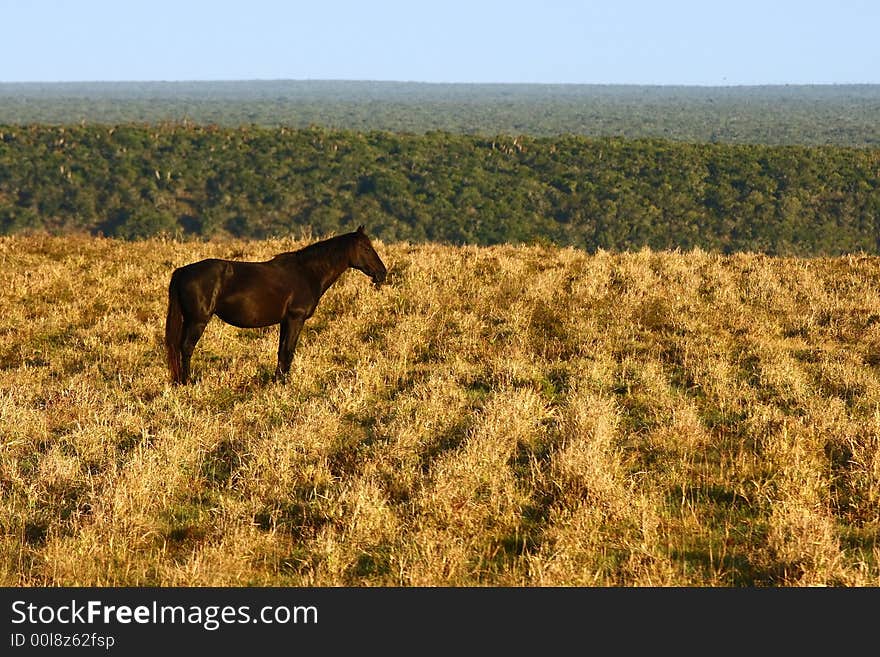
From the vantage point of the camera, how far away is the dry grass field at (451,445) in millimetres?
4906

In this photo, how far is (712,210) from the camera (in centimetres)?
7456

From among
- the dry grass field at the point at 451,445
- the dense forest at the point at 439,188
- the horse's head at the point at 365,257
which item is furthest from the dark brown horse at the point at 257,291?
the dense forest at the point at 439,188

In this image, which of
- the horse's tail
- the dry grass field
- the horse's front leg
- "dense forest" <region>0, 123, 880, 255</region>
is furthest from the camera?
"dense forest" <region>0, 123, 880, 255</region>

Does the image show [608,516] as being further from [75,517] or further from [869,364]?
[869,364]

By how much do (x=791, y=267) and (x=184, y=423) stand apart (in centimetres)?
1294

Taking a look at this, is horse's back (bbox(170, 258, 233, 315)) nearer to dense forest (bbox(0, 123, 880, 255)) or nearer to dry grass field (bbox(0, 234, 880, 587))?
dry grass field (bbox(0, 234, 880, 587))

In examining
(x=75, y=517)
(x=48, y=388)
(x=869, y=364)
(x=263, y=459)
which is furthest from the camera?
(x=869, y=364)

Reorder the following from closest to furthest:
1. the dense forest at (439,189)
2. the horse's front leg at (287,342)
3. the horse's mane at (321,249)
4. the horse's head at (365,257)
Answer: the horse's front leg at (287,342) < the horse's mane at (321,249) < the horse's head at (365,257) < the dense forest at (439,189)

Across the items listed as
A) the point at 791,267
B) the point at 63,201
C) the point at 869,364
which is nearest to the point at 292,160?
the point at 63,201

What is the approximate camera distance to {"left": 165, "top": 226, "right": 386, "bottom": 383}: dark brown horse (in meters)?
8.47

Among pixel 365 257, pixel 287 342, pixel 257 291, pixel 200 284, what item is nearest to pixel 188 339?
pixel 200 284

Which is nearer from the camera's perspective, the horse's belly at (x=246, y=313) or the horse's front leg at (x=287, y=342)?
the horse's belly at (x=246, y=313)

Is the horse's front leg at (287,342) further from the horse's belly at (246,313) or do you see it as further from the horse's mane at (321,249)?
the horse's mane at (321,249)

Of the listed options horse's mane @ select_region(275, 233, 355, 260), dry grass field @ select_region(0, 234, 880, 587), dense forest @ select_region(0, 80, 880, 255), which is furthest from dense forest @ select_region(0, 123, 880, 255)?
horse's mane @ select_region(275, 233, 355, 260)
